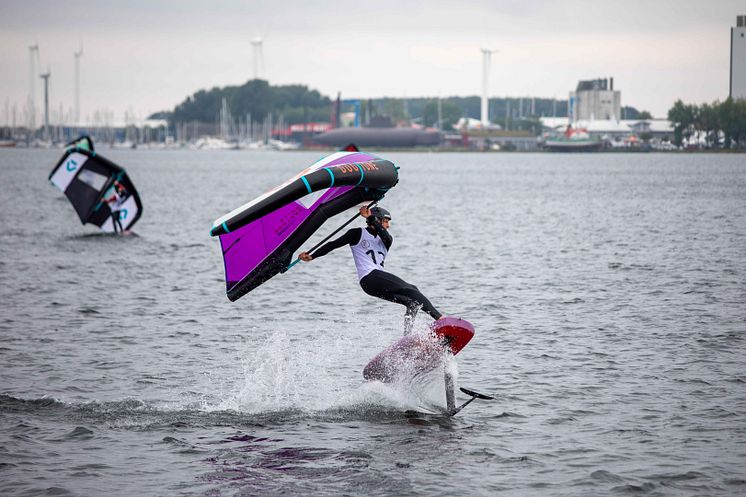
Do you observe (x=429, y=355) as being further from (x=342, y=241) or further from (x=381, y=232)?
(x=342, y=241)

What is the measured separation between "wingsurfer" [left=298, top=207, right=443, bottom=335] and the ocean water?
2.69ft

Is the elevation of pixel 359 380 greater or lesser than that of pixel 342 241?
lesser

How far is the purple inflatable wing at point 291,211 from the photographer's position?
15156 millimetres

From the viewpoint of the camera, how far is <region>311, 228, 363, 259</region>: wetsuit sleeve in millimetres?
15673

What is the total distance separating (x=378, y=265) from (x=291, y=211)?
1.64 m

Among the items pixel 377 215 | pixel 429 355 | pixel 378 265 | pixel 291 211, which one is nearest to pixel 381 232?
pixel 377 215

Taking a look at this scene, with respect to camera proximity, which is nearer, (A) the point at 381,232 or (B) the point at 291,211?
(A) the point at 381,232

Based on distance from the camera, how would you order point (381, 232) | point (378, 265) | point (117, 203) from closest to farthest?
point (381, 232), point (378, 265), point (117, 203)

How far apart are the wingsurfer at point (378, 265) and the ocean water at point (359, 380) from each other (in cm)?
82

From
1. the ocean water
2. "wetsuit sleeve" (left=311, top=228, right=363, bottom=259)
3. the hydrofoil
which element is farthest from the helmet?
the ocean water

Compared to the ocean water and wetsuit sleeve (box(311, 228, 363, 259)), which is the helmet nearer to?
wetsuit sleeve (box(311, 228, 363, 259))

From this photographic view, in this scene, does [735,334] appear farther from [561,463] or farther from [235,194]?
[235,194]

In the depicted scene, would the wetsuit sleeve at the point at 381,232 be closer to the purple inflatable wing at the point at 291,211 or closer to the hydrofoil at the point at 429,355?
the purple inflatable wing at the point at 291,211

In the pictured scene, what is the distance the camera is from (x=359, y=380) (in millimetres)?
18766
